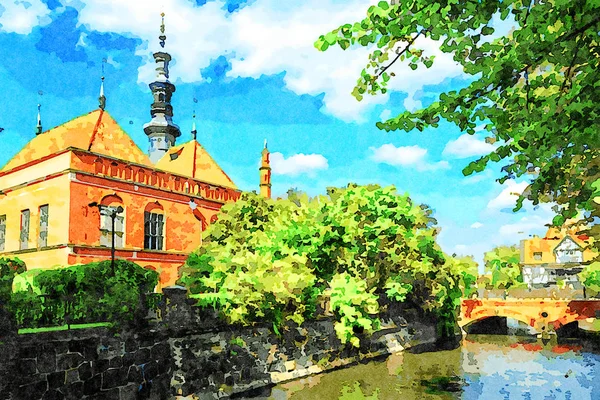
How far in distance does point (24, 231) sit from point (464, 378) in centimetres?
2293

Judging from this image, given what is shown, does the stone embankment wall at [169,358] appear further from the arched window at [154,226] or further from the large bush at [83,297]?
the arched window at [154,226]

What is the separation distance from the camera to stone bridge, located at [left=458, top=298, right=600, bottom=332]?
37.9 m

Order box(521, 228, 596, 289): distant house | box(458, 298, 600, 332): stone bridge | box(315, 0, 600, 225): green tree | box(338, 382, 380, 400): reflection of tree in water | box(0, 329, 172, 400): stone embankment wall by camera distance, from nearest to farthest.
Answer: box(315, 0, 600, 225): green tree < box(0, 329, 172, 400): stone embankment wall < box(338, 382, 380, 400): reflection of tree in water < box(458, 298, 600, 332): stone bridge < box(521, 228, 596, 289): distant house

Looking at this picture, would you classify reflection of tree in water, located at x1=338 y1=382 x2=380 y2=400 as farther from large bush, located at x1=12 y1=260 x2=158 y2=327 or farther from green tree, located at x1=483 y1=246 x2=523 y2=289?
green tree, located at x1=483 y1=246 x2=523 y2=289

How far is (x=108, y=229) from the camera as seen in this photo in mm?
27484

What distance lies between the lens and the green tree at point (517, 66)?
5594mm

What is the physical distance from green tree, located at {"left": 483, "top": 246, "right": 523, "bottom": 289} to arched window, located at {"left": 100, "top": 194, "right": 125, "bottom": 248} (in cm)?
4444

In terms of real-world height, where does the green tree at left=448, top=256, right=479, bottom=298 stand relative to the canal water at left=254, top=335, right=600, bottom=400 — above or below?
above

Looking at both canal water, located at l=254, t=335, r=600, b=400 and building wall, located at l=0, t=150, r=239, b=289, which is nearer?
canal water, located at l=254, t=335, r=600, b=400

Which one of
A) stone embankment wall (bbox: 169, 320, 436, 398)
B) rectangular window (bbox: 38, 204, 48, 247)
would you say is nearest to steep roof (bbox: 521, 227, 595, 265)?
stone embankment wall (bbox: 169, 320, 436, 398)

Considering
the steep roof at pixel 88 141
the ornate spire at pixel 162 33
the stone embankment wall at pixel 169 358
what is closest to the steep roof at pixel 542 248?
the stone embankment wall at pixel 169 358

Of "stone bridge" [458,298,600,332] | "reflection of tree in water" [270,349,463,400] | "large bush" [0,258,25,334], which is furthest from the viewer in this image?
"stone bridge" [458,298,600,332]

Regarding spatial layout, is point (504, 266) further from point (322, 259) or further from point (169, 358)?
point (169, 358)

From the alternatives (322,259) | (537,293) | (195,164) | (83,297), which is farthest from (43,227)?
(537,293)
